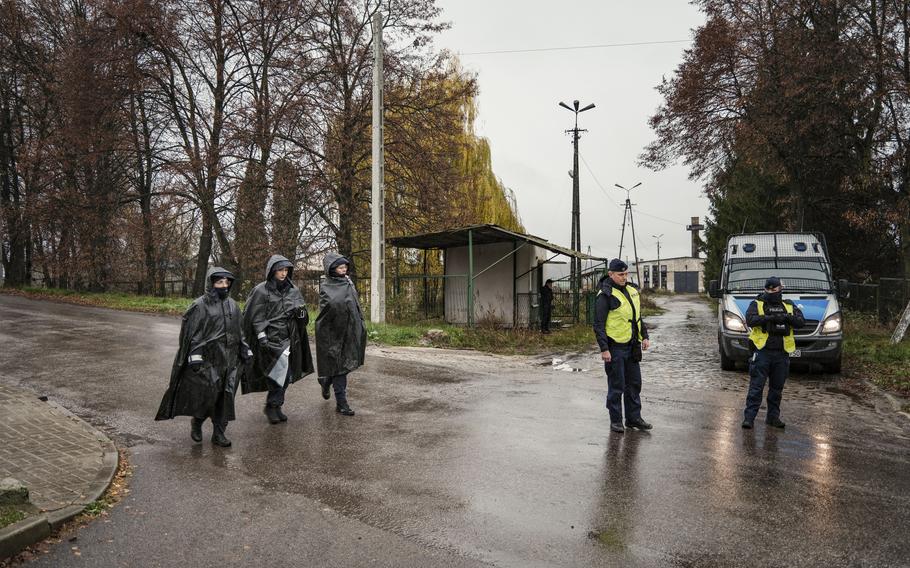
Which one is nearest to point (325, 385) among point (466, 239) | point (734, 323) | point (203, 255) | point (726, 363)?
point (734, 323)

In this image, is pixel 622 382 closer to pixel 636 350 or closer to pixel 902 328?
pixel 636 350

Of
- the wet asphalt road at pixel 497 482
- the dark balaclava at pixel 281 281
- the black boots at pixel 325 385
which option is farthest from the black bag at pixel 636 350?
the dark balaclava at pixel 281 281

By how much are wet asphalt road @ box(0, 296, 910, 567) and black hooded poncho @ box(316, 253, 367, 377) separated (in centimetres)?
63

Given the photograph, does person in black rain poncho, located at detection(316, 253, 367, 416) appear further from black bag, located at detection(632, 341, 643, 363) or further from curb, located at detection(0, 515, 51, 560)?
curb, located at detection(0, 515, 51, 560)

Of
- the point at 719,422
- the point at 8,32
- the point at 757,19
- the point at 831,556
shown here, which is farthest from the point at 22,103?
the point at 831,556

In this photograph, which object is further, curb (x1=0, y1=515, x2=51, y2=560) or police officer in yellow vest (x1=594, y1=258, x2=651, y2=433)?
police officer in yellow vest (x1=594, y1=258, x2=651, y2=433)

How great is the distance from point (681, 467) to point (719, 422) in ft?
7.06

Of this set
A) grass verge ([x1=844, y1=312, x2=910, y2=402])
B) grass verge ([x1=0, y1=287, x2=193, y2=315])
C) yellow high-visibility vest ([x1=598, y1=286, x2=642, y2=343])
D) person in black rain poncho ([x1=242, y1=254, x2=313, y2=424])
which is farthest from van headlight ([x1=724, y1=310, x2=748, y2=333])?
grass verge ([x1=0, y1=287, x2=193, y2=315])

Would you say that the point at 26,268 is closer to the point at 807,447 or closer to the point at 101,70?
the point at 101,70

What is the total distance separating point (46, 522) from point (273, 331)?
322 cm

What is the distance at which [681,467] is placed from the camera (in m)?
5.61

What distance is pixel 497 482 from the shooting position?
518cm

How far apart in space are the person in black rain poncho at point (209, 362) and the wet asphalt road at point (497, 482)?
1.25 feet

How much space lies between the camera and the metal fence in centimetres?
1773
